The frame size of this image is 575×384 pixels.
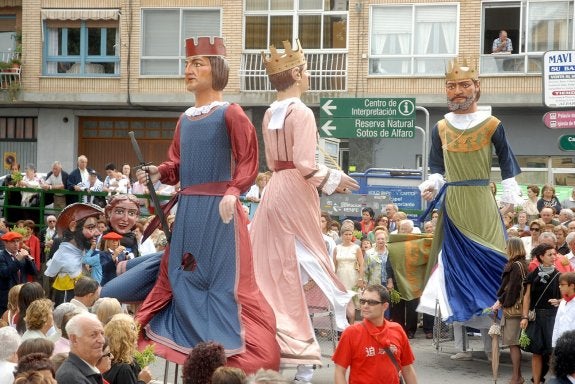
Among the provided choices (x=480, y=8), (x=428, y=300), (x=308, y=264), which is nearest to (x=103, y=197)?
(x=428, y=300)

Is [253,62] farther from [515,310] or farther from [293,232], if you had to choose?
[293,232]

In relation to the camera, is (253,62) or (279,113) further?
(253,62)

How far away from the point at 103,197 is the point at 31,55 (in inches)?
531

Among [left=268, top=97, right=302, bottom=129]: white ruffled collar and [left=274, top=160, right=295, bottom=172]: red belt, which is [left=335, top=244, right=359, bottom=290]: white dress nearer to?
[left=274, top=160, right=295, bottom=172]: red belt

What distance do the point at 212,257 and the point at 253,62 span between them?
22415mm

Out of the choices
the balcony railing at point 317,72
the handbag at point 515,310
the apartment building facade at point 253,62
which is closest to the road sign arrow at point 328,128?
the apartment building facade at point 253,62

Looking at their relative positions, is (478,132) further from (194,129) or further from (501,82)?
(501,82)

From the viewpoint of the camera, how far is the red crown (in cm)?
952

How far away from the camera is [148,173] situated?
370 inches

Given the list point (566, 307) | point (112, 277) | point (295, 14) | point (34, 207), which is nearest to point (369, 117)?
point (34, 207)

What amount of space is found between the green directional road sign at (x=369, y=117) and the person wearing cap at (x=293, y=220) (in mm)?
9978

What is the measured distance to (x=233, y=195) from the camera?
9.02 m

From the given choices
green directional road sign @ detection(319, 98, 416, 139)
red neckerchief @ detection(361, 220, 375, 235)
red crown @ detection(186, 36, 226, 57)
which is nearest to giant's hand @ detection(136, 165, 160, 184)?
red crown @ detection(186, 36, 226, 57)

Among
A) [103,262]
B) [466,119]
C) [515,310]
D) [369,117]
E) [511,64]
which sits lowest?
[515,310]
